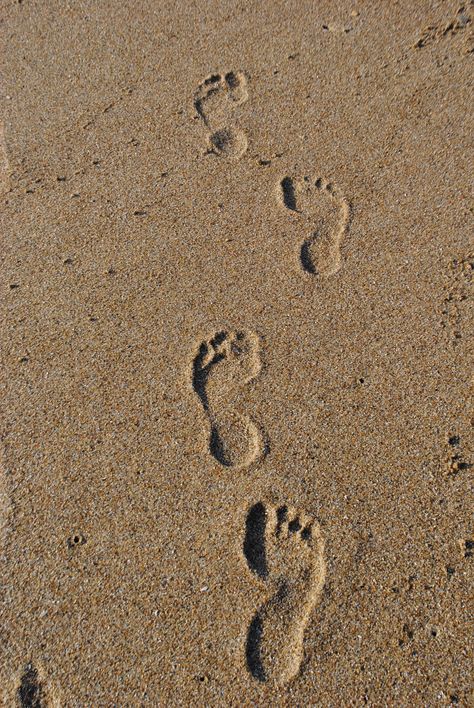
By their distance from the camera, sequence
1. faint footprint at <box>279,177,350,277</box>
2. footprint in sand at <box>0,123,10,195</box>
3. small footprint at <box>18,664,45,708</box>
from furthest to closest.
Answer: footprint in sand at <box>0,123,10,195</box> → faint footprint at <box>279,177,350,277</box> → small footprint at <box>18,664,45,708</box>

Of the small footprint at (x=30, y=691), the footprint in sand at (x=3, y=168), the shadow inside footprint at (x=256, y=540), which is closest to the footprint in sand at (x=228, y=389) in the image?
the shadow inside footprint at (x=256, y=540)

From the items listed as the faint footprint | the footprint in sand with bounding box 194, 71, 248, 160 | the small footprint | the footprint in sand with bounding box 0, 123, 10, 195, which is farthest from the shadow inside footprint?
the footprint in sand with bounding box 0, 123, 10, 195

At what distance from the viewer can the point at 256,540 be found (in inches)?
63.2

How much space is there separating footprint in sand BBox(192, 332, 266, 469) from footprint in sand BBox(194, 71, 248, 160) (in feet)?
2.35

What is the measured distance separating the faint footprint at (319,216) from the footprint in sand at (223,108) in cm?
23

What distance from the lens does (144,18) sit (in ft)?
8.62

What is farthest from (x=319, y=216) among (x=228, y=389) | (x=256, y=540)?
(x=256, y=540)

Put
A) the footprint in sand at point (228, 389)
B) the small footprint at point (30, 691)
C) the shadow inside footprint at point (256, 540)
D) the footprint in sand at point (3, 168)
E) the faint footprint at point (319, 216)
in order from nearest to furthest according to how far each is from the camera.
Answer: the small footprint at point (30, 691)
the shadow inside footprint at point (256, 540)
the footprint in sand at point (228, 389)
the faint footprint at point (319, 216)
the footprint in sand at point (3, 168)

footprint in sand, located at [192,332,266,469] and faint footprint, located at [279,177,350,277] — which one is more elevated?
faint footprint, located at [279,177,350,277]

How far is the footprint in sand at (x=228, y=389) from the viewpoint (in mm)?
1731

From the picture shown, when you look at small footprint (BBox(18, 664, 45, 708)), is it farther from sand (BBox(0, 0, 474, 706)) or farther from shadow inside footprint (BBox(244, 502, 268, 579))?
shadow inside footprint (BBox(244, 502, 268, 579))

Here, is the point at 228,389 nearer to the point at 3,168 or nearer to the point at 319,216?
the point at 319,216

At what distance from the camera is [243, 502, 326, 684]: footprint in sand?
1.47 meters

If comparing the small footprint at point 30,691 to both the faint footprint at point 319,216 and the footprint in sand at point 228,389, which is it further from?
the faint footprint at point 319,216
